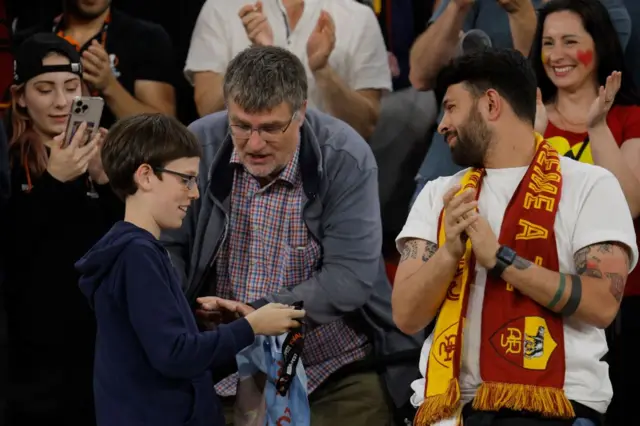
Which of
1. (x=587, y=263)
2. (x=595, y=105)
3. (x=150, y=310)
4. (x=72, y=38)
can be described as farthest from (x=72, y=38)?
(x=587, y=263)

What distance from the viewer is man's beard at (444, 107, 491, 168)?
3.27 metres

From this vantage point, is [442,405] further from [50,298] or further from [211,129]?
[50,298]

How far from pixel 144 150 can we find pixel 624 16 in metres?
2.01

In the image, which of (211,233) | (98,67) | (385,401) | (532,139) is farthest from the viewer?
(98,67)

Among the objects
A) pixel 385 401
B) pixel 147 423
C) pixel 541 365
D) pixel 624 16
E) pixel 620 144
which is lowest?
pixel 385 401

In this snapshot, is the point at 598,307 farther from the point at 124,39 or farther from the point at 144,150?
the point at 124,39

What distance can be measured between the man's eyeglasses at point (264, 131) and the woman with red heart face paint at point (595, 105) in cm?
92

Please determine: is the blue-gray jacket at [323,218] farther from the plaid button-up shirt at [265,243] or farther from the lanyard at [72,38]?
the lanyard at [72,38]

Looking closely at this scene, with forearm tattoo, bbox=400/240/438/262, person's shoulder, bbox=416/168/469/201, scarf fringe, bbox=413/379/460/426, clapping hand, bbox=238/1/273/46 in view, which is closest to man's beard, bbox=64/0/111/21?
clapping hand, bbox=238/1/273/46

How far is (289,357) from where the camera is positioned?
340 centimetres

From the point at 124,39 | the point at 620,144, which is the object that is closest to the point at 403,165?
the point at 620,144

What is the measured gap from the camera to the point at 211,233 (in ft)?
12.2

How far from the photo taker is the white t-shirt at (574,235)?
3070 millimetres

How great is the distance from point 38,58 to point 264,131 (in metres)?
1.14
